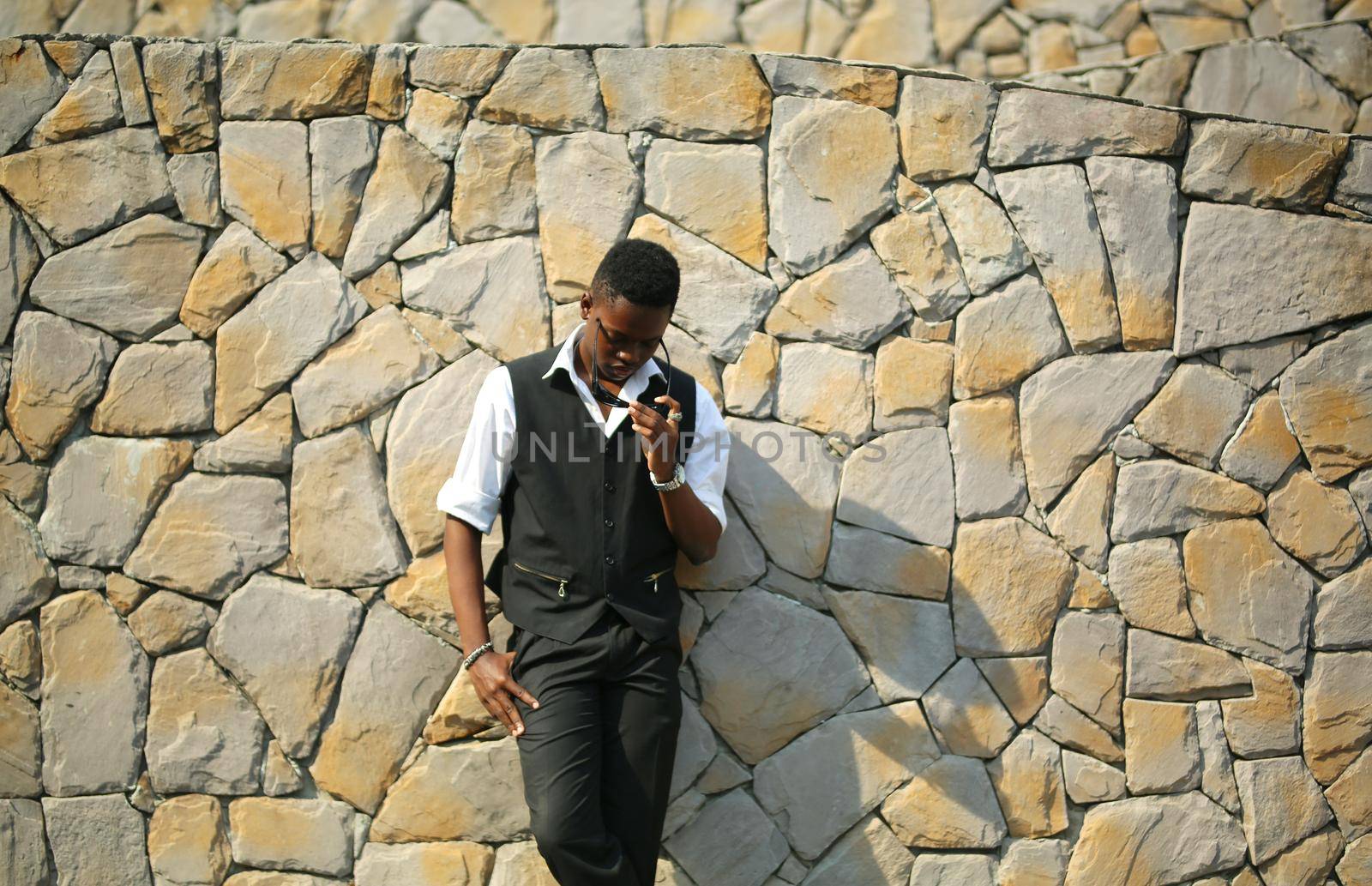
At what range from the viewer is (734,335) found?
3.03m

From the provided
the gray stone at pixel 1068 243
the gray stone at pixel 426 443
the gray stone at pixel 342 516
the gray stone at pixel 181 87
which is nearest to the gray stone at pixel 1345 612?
the gray stone at pixel 1068 243

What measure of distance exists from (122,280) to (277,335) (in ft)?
1.53

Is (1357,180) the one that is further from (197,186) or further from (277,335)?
(197,186)

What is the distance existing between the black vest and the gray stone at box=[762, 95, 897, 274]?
0.83m

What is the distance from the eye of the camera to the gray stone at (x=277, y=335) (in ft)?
9.82

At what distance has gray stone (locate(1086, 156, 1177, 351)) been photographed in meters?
3.06

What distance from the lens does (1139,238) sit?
307 centimetres

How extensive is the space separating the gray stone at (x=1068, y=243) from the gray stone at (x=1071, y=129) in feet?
0.18

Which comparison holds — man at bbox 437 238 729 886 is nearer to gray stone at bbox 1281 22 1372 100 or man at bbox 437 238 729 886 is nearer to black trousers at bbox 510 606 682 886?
black trousers at bbox 510 606 682 886

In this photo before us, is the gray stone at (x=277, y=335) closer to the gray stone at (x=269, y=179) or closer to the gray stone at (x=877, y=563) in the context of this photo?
the gray stone at (x=269, y=179)

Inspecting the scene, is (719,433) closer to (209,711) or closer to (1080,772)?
(1080,772)

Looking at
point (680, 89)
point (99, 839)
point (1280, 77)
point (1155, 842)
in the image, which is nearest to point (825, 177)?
point (680, 89)

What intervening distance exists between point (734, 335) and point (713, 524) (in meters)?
0.64

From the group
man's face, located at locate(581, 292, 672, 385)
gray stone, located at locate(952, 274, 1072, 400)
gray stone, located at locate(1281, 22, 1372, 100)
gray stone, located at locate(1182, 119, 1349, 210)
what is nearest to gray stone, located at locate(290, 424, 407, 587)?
man's face, located at locate(581, 292, 672, 385)
